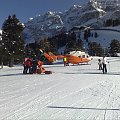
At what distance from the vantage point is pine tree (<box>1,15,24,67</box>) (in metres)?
61.2

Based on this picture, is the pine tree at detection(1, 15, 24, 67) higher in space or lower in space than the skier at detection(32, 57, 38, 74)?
higher

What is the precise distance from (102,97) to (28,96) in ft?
9.94

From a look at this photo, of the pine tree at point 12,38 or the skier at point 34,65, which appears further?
the pine tree at point 12,38

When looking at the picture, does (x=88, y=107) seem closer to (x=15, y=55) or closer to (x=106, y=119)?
(x=106, y=119)

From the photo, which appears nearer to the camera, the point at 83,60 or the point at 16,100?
the point at 16,100

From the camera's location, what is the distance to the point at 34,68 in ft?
95.9

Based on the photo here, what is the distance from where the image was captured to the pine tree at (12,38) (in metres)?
61.2

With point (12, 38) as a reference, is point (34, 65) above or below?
below

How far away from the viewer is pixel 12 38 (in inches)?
2443

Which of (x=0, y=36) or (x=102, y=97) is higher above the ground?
(x=0, y=36)

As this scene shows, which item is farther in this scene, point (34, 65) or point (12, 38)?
point (12, 38)

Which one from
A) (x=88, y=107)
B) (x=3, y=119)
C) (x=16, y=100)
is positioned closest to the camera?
(x=3, y=119)

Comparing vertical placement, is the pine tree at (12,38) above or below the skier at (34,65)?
above

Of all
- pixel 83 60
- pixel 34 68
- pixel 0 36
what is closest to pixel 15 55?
pixel 0 36
